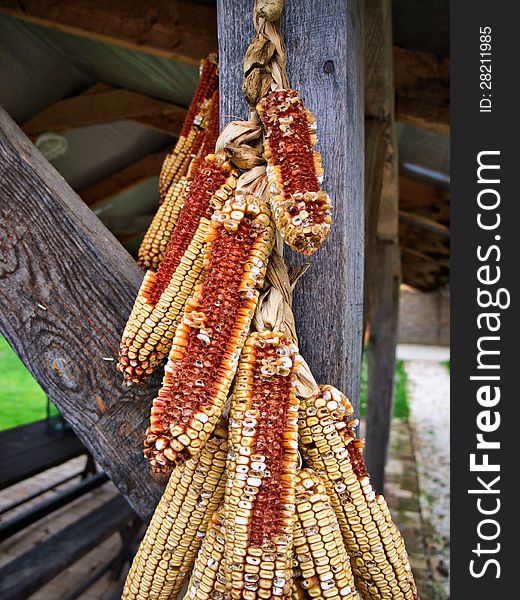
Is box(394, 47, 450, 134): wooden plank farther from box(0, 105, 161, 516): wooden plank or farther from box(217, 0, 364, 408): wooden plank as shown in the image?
box(0, 105, 161, 516): wooden plank

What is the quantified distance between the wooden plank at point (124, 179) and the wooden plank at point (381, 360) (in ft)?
6.15

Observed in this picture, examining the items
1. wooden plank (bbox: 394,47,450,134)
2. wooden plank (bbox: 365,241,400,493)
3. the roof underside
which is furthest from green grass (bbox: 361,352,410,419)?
wooden plank (bbox: 394,47,450,134)

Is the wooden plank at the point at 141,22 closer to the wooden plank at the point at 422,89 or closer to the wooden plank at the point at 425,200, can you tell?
the wooden plank at the point at 422,89

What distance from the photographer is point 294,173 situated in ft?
2.02

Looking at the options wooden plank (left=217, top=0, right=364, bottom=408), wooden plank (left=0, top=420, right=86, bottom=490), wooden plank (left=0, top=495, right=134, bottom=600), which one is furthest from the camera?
wooden plank (left=0, top=420, right=86, bottom=490)

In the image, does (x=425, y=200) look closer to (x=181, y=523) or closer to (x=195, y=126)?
(x=195, y=126)

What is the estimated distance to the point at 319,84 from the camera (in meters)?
0.82

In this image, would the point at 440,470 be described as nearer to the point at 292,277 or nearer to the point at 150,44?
the point at 150,44

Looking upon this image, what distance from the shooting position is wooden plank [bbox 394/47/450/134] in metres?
1.99

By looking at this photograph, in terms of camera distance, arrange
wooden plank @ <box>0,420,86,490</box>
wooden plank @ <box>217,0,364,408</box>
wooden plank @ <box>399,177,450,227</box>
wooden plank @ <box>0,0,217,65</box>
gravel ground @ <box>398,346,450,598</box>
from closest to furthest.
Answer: wooden plank @ <box>217,0,364,408</box>
wooden plank @ <box>0,0,217,65</box>
wooden plank @ <box>0,420,86,490</box>
wooden plank @ <box>399,177,450,227</box>
gravel ground @ <box>398,346,450,598</box>

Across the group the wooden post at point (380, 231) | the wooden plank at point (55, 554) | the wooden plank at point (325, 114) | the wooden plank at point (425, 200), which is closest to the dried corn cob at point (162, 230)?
the wooden plank at point (325, 114)

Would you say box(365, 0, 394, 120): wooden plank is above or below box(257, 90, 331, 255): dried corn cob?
above

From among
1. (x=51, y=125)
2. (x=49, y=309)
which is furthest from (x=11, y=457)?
(x=49, y=309)

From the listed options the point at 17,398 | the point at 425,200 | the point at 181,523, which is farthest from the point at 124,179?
the point at 17,398
